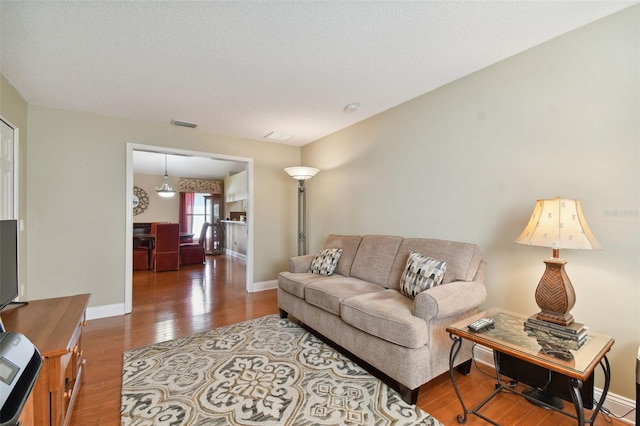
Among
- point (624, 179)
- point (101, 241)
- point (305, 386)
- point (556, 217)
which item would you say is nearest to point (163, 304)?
point (101, 241)

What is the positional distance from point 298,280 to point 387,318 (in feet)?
4.02

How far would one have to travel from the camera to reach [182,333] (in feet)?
9.41

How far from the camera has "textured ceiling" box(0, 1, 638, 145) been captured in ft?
5.55

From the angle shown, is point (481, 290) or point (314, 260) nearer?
point (481, 290)

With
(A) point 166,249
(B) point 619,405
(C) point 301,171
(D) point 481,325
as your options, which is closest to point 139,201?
(A) point 166,249

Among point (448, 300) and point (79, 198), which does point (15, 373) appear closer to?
point (448, 300)

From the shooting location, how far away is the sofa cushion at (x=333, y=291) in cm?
238

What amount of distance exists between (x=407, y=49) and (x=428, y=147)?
104 centimetres

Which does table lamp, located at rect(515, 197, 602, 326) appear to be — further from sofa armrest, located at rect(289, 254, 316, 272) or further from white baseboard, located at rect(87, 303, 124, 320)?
white baseboard, located at rect(87, 303, 124, 320)

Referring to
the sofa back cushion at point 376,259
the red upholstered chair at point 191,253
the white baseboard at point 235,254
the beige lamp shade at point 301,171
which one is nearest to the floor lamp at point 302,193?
the beige lamp shade at point 301,171

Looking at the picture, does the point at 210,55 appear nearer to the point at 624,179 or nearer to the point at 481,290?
the point at 481,290

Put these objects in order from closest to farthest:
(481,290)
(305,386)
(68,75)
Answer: (305,386) → (481,290) → (68,75)

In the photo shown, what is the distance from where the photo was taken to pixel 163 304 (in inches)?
150

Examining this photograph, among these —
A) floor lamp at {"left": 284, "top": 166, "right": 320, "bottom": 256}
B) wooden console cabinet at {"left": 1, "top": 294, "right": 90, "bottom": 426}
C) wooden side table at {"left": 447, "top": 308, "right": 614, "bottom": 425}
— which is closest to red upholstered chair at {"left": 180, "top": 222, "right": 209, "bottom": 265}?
floor lamp at {"left": 284, "top": 166, "right": 320, "bottom": 256}
